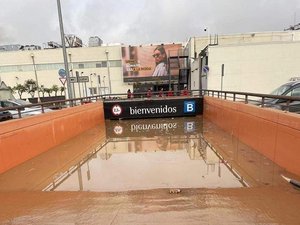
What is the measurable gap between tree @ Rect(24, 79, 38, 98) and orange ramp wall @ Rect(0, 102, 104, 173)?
43.4m

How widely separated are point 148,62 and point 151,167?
45.1m

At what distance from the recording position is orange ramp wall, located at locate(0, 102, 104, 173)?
6.47 metres

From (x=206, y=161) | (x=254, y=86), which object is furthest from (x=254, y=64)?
(x=206, y=161)

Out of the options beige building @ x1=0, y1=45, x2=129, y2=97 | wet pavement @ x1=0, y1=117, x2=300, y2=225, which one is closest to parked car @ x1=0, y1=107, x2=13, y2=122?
wet pavement @ x1=0, y1=117, x2=300, y2=225

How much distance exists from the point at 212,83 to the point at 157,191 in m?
19.2

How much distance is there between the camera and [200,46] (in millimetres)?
36219

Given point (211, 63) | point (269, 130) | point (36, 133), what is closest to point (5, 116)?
point (36, 133)

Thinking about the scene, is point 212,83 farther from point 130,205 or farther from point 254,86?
point 130,205

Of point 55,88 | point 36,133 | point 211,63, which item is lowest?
point 55,88

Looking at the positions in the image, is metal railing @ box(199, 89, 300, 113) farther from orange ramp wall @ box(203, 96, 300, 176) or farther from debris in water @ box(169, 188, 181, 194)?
debris in water @ box(169, 188, 181, 194)

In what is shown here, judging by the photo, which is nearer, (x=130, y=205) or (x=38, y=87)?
(x=130, y=205)

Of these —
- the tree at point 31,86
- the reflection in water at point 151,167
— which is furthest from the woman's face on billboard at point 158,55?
the reflection in water at point 151,167

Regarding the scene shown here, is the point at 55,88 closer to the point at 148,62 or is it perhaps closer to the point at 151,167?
the point at 148,62

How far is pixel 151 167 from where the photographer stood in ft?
21.4
